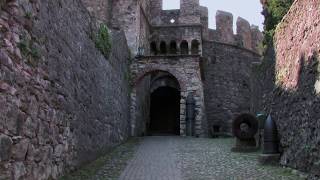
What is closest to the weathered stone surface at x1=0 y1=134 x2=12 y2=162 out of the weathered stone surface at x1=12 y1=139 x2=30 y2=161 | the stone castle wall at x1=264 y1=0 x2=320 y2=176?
the weathered stone surface at x1=12 y1=139 x2=30 y2=161

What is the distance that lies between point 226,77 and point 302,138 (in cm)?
2033

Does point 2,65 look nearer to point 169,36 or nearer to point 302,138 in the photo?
point 302,138

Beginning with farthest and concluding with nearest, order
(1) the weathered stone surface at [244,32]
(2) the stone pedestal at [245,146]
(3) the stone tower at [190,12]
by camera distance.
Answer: (1) the weathered stone surface at [244,32] → (3) the stone tower at [190,12] → (2) the stone pedestal at [245,146]

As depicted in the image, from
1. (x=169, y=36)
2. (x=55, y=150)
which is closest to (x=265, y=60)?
(x=55, y=150)

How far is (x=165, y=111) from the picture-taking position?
1033 inches

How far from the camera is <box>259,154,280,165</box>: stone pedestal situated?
904 cm

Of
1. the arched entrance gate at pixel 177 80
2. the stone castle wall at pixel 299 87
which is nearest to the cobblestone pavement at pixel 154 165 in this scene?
the stone castle wall at pixel 299 87

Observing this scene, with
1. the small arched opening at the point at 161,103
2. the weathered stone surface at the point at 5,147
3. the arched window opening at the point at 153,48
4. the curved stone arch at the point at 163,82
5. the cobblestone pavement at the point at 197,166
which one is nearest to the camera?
the weathered stone surface at the point at 5,147

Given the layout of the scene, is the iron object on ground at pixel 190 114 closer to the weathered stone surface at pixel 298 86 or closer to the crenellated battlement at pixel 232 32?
the weathered stone surface at pixel 298 86

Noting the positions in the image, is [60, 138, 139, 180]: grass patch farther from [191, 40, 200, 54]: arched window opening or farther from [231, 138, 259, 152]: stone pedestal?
[191, 40, 200, 54]: arched window opening

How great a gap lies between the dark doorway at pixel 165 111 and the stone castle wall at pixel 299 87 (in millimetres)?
15300

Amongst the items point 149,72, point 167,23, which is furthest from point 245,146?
point 167,23

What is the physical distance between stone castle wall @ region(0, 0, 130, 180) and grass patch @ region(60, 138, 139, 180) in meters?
0.18

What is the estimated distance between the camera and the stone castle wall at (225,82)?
2675 cm
